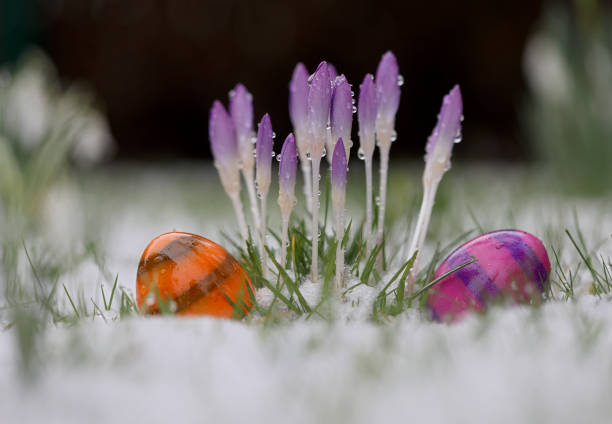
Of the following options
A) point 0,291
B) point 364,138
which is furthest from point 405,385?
point 0,291

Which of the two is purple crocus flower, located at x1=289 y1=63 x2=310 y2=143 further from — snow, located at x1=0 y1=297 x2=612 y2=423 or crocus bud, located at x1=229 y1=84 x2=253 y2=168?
snow, located at x1=0 y1=297 x2=612 y2=423

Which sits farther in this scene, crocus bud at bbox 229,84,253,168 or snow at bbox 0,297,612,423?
crocus bud at bbox 229,84,253,168

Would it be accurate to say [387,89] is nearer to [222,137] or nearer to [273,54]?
[222,137]

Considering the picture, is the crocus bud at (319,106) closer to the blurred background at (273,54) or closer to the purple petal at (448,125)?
the purple petal at (448,125)

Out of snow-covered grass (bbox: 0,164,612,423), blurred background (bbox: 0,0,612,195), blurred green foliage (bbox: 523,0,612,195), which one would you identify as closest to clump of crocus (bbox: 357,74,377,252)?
snow-covered grass (bbox: 0,164,612,423)

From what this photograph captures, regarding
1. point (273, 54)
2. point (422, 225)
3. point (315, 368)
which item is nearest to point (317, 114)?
point (422, 225)
